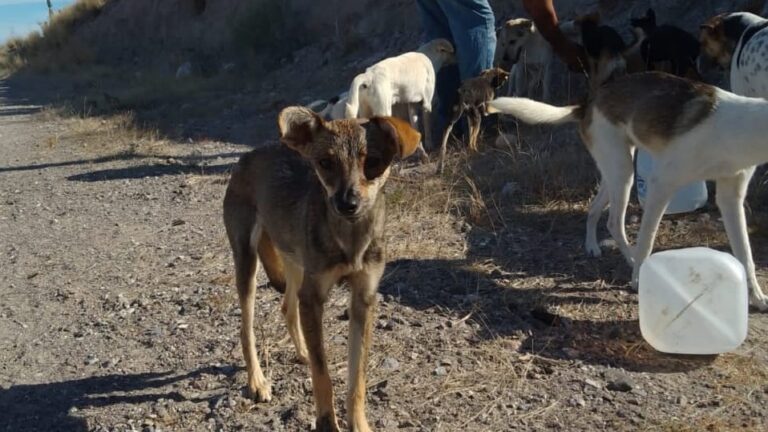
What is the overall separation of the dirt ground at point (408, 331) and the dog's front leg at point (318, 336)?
10.8 inches

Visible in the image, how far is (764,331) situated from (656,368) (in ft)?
2.38

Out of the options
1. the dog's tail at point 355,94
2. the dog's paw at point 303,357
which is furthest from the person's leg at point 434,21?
the dog's paw at point 303,357

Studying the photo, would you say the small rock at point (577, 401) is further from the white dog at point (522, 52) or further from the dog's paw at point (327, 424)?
the white dog at point (522, 52)

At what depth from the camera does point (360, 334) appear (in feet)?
10.3

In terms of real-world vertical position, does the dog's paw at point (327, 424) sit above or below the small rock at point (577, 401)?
above

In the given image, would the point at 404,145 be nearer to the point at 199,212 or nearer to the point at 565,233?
the point at 565,233

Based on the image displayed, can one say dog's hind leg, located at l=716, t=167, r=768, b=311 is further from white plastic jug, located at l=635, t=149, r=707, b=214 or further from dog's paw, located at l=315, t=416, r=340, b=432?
dog's paw, located at l=315, t=416, r=340, b=432

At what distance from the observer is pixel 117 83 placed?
19.2 meters

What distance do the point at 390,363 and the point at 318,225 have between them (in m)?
1.01

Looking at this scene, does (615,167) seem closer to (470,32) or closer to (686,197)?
(686,197)

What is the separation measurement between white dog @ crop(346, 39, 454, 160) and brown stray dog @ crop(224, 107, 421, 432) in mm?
3879

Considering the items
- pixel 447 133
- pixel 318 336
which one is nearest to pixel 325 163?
pixel 318 336

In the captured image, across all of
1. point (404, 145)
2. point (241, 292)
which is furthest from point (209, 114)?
point (404, 145)

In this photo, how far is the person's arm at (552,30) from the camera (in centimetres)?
750
